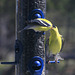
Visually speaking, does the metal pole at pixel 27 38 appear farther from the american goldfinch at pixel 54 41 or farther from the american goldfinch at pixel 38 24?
the american goldfinch at pixel 38 24

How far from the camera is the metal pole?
2.76m

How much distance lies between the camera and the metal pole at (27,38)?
9.07 ft

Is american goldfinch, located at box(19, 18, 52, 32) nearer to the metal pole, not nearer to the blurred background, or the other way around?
the metal pole

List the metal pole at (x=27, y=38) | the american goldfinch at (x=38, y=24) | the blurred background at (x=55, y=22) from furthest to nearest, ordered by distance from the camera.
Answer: the blurred background at (x=55, y=22), the metal pole at (x=27, y=38), the american goldfinch at (x=38, y=24)

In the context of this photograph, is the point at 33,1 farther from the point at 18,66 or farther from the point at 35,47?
the point at 18,66

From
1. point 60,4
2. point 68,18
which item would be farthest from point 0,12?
point 68,18

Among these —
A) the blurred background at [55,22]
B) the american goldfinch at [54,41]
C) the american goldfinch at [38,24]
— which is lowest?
the blurred background at [55,22]

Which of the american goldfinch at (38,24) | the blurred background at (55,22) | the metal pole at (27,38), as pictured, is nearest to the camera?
the american goldfinch at (38,24)

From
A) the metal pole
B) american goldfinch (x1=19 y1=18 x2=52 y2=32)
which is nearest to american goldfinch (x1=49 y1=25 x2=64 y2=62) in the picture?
the metal pole

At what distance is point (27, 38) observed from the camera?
2793 millimetres

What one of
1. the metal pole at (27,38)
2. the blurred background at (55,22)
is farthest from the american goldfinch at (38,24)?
the blurred background at (55,22)

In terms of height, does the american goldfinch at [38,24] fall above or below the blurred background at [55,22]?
above

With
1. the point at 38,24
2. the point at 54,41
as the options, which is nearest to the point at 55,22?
the point at 54,41

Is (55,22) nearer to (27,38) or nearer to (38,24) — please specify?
(27,38)
